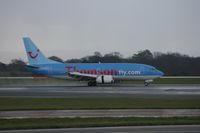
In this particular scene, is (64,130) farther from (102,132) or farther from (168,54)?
(168,54)

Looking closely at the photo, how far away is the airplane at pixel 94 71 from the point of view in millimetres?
49344

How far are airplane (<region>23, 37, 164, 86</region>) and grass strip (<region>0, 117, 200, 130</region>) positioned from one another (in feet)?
104

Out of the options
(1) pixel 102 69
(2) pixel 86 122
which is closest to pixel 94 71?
(1) pixel 102 69

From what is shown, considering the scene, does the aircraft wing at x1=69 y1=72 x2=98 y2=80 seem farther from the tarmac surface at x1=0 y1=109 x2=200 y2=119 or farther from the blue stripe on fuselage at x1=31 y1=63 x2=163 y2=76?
the tarmac surface at x1=0 y1=109 x2=200 y2=119

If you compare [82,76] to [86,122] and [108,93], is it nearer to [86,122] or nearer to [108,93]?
[108,93]

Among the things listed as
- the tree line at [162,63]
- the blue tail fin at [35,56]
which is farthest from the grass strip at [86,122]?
the tree line at [162,63]

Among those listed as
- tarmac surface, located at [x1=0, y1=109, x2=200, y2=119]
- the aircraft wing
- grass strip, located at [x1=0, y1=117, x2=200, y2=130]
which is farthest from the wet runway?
grass strip, located at [x1=0, y1=117, x2=200, y2=130]

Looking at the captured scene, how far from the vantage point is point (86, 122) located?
50.0ft

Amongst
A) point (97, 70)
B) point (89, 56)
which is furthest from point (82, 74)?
point (89, 56)

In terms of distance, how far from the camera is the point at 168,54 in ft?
360

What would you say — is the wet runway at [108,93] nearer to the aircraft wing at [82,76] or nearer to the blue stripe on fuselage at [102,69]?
the aircraft wing at [82,76]

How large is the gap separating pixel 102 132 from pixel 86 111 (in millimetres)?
7066

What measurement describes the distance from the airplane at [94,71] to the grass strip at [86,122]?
31842 mm

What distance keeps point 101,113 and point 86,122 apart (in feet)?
10.9
